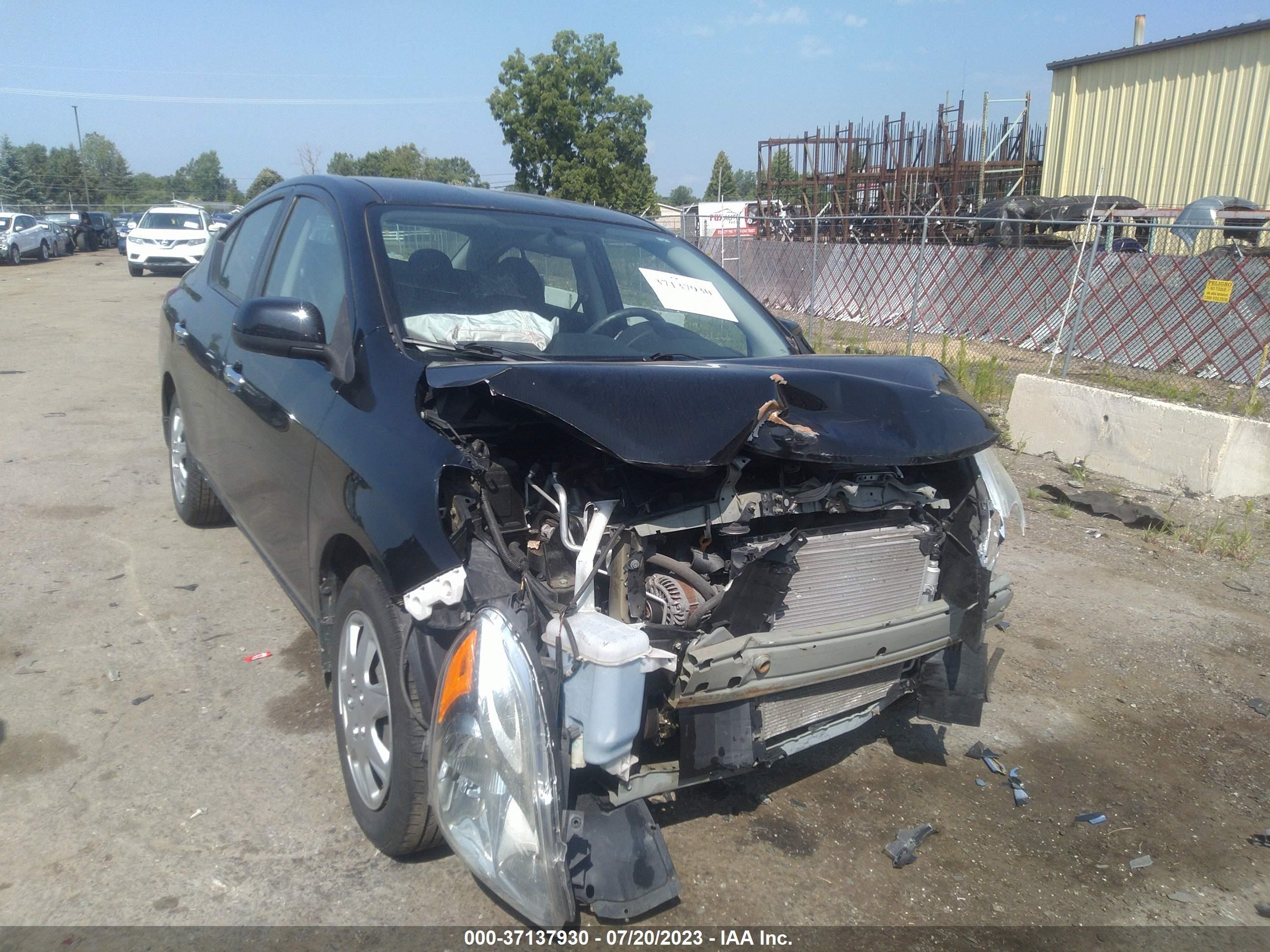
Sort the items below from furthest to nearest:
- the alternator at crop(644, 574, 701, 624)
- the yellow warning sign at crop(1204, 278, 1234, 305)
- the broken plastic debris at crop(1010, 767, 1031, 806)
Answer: the yellow warning sign at crop(1204, 278, 1234, 305) → the broken plastic debris at crop(1010, 767, 1031, 806) → the alternator at crop(644, 574, 701, 624)

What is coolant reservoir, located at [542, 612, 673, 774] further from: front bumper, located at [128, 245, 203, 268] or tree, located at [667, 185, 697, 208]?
tree, located at [667, 185, 697, 208]

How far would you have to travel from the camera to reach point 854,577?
264 centimetres

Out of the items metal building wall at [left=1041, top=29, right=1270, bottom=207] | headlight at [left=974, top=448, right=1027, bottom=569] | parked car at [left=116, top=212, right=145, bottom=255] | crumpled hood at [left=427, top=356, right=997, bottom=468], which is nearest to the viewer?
crumpled hood at [left=427, top=356, right=997, bottom=468]

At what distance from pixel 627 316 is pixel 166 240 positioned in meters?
22.4

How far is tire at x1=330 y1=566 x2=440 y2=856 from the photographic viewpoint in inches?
91.8

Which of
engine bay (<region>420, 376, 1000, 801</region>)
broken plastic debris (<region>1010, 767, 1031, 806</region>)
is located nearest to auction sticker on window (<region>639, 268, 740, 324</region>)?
engine bay (<region>420, 376, 1000, 801</region>)

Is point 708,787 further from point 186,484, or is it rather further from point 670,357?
point 186,484

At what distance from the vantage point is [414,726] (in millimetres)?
2318

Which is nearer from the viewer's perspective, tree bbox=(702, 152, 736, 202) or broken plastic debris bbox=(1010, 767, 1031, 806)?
broken plastic debris bbox=(1010, 767, 1031, 806)

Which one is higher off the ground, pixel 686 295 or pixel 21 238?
pixel 686 295

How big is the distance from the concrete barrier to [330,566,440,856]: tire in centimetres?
616

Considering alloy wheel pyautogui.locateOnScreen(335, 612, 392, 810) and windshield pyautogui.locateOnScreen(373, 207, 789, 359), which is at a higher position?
windshield pyautogui.locateOnScreen(373, 207, 789, 359)

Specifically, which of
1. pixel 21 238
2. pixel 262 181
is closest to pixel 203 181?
pixel 262 181

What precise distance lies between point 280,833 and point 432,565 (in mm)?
1068
